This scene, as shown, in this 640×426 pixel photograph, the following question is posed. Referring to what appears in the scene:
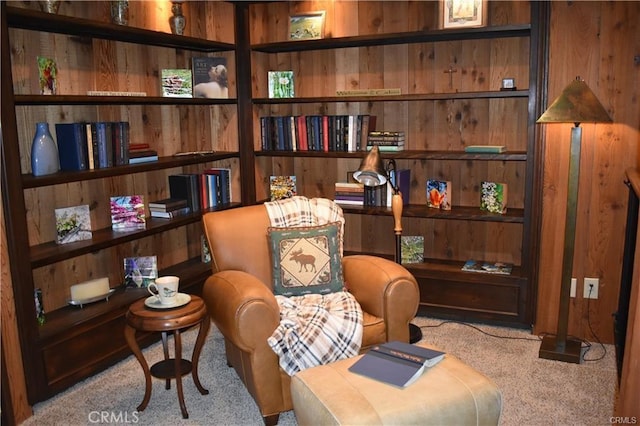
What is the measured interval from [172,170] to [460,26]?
2057 mm

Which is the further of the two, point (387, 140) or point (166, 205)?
point (387, 140)

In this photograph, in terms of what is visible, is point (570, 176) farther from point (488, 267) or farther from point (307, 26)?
point (307, 26)

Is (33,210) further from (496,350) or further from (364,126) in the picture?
(496,350)

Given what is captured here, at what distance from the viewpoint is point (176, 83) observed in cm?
366

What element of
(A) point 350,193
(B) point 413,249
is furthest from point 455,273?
(A) point 350,193

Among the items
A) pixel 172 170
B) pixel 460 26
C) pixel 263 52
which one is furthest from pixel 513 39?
pixel 172 170

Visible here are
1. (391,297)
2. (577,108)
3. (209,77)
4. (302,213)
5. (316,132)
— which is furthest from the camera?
(316,132)

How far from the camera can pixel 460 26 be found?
345 centimetres

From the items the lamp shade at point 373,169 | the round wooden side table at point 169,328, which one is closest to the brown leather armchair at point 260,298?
the round wooden side table at point 169,328

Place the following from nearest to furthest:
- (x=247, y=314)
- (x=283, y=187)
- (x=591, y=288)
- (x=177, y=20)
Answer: (x=247, y=314) < (x=591, y=288) < (x=177, y=20) < (x=283, y=187)

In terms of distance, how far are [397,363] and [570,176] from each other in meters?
1.59

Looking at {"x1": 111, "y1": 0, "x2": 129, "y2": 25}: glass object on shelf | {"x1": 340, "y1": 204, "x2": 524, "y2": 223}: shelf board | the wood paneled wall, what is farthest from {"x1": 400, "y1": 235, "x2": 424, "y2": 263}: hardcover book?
{"x1": 111, "y1": 0, "x2": 129, "y2": 25}: glass object on shelf

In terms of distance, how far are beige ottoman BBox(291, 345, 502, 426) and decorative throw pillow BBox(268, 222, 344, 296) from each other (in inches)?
34.8
